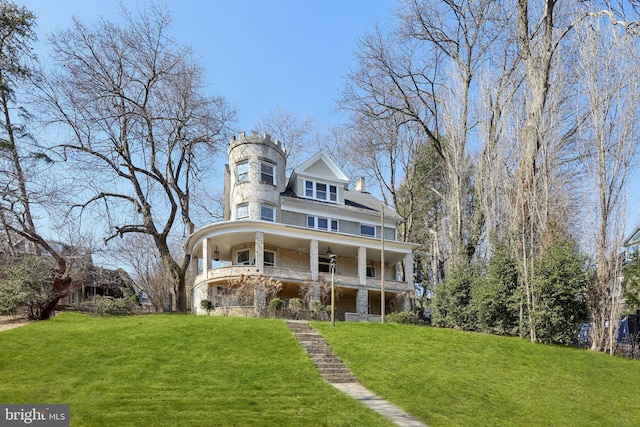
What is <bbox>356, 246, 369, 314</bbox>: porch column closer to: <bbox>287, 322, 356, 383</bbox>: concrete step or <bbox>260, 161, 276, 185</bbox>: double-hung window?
<bbox>260, 161, 276, 185</bbox>: double-hung window

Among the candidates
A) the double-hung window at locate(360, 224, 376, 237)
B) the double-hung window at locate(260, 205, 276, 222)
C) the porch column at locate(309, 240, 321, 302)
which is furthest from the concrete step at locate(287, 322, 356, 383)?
the double-hung window at locate(360, 224, 376, 237)

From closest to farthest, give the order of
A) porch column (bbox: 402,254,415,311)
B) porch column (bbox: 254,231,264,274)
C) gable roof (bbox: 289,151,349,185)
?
porch column (bbox: 254,231,264,274) < porch column (bbox: 402,254,415,311) < gable roof (bbox: 289,151,349,185)

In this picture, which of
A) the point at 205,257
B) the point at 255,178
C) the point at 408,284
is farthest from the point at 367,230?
the point at 205,257

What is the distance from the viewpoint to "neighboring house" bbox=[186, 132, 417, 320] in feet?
80.0

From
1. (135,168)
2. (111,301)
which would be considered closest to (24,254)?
(111,301)

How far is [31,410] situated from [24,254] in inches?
513

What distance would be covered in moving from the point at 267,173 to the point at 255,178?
98 centimetres

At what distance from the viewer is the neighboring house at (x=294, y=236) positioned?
80.0ft

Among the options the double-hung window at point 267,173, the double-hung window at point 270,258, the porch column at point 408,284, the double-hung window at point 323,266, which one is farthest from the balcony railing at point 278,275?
the double-hung window at point 267,173

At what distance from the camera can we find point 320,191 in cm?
2953

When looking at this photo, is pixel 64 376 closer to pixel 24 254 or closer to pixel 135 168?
pixel 24 254

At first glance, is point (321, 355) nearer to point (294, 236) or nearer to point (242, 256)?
point (294, 236)

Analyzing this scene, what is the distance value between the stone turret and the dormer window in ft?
5.98

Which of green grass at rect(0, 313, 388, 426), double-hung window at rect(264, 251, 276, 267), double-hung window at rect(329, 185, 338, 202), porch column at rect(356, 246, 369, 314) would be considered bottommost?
green grass at rect(0, 313, 388, 426)
